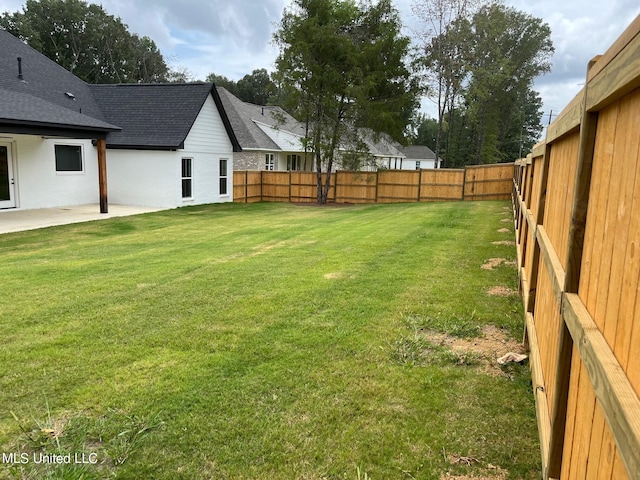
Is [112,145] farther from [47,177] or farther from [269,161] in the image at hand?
[269,161]

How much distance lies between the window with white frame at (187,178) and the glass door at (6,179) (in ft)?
18.4

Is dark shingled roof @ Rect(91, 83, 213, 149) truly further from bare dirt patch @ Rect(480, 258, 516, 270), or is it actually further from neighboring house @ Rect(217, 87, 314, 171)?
bare dirt patch @ Rect(480, 258, 516, 270)

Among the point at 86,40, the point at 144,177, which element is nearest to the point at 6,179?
the point at 144,177

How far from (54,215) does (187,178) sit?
17.5 ft

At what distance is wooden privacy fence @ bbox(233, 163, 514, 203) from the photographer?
72.5 ft

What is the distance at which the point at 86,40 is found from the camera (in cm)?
4381

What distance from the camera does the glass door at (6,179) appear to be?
14.3m

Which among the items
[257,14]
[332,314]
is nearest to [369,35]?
[257,14]

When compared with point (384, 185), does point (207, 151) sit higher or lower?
higher

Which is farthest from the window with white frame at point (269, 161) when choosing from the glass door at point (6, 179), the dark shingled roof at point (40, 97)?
the glass door at point (6, 179)

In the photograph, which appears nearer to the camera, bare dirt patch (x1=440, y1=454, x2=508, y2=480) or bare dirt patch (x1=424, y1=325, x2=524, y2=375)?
bare dirt patch (x1=440, y1=454, x2=508, y2=480)

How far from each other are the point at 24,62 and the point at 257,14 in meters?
12.9

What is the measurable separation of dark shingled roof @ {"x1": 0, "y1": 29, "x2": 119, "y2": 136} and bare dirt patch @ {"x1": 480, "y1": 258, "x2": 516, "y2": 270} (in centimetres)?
1090

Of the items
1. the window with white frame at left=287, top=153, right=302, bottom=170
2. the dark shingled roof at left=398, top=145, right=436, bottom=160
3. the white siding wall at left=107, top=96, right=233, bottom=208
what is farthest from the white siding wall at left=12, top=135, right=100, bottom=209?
the dark shingled roof at left=398, top=145, right=436, bottom=160
